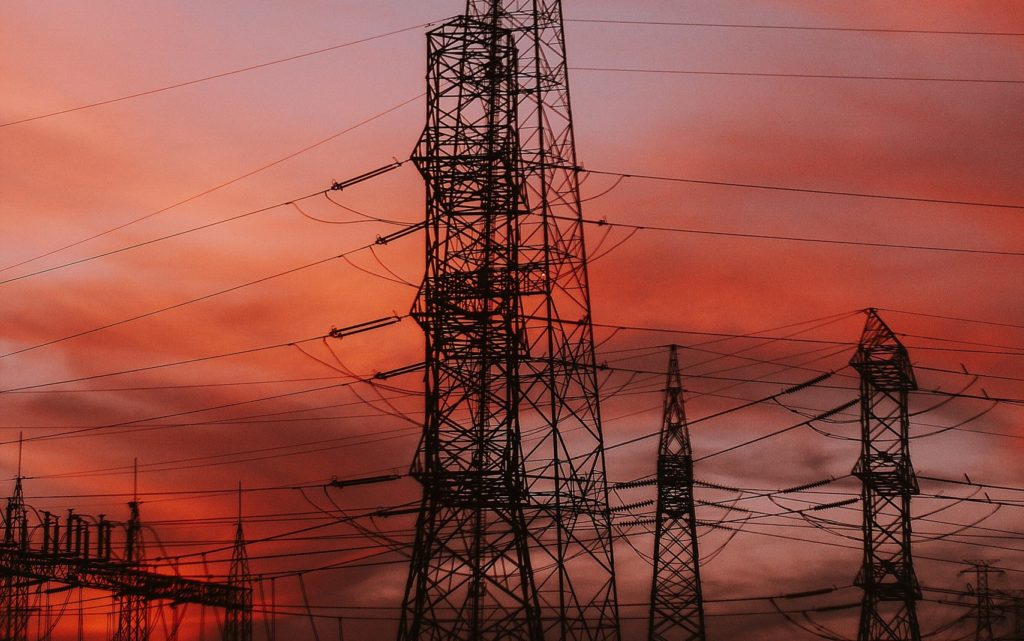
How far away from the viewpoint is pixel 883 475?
2048 inches

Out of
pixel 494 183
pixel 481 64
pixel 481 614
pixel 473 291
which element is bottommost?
pixel 481 614

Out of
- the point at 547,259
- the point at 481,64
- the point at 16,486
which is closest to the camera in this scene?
the point at 481,64

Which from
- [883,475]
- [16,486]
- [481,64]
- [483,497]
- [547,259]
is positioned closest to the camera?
[483,497]

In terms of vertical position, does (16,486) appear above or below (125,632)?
above

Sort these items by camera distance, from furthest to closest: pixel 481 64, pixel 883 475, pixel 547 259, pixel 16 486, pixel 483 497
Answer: pixel 16 486, pixel 883 475, pixel 547 259, pixel 481 64, pixel 483 497

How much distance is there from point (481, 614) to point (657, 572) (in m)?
17.2

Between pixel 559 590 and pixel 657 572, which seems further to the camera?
pixel 657 572

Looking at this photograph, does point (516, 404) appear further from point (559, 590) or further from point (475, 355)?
point (559, 590)

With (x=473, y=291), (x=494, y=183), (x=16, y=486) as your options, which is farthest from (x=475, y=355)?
(x=16, y=486)

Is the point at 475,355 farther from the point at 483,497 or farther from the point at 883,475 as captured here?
the point at 883,475

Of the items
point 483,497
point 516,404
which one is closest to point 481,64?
point 516,404

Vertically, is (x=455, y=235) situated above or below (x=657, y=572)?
above

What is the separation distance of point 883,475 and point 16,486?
156 ft

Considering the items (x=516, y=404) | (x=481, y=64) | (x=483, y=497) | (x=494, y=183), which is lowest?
(x=483, y=497)
